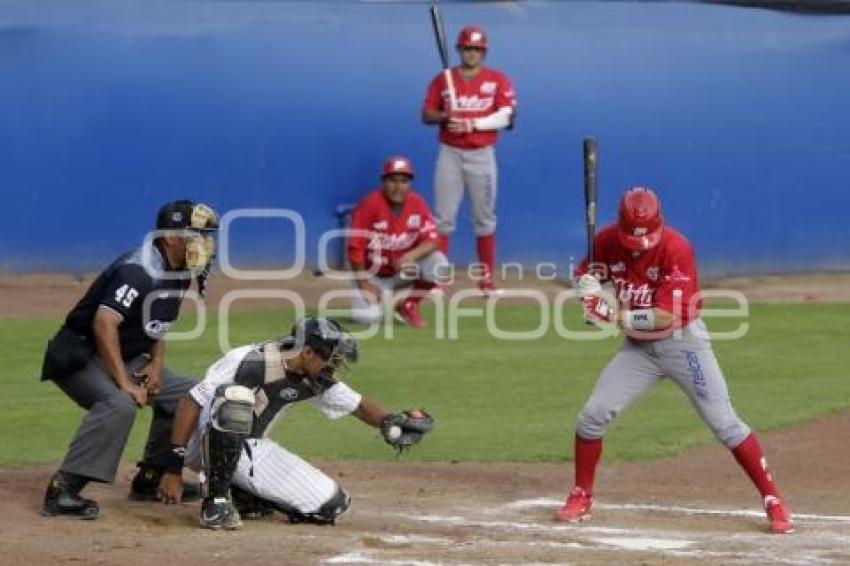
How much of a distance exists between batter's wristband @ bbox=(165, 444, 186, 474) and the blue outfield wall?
794 centimetres

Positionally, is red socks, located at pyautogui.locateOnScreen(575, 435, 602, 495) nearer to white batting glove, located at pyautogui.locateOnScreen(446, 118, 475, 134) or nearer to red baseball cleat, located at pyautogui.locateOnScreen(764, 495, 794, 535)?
red baseball cleat, located at pyautogui.locateOnScreen(764, 495, 794, 535)

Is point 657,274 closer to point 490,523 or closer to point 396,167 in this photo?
point 490,523

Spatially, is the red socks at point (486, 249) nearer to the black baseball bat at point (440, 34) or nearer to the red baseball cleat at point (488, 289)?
the red baseball cleat at point (488, 289)

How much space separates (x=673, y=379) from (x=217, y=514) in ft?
7.56

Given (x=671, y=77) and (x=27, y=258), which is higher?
(x=671, y=77)

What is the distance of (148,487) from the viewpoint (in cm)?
962

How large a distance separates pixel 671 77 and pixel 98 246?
18.0 feet

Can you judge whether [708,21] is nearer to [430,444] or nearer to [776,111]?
[776,111]

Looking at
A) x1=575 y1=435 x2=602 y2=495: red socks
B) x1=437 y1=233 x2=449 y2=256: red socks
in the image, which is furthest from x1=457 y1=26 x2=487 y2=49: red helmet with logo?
x1=575 y1=435 x2=602 y2=495: red socks

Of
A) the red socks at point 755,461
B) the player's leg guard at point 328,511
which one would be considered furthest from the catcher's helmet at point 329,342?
the red socks at point 755,461

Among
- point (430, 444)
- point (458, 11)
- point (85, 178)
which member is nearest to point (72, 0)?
point (85, 178)

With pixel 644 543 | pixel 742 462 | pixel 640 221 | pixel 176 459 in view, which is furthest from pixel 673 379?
pixel 176 459

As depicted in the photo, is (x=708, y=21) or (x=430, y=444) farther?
(x=708, y=21)

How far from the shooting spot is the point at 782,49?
1806 cm
